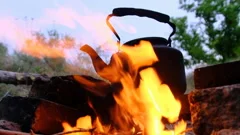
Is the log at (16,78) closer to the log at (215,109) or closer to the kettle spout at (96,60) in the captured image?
the kettle spout at (96,60)

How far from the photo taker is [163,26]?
2.94 metres

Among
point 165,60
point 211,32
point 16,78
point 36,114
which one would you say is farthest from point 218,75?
point 211,32

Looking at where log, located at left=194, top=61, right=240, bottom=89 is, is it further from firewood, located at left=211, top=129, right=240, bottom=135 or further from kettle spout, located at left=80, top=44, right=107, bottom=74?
kettle spout, located at left=80, top=44, right=107, bottom=74

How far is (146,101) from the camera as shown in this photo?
2039 millimetres

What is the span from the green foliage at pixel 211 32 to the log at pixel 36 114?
5.38m

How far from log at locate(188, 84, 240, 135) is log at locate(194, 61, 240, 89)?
0.07 meters

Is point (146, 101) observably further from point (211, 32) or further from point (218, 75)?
point (211, 32)

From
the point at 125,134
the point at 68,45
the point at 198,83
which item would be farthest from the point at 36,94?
the point at 68,45

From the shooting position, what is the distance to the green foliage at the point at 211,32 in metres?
7.64

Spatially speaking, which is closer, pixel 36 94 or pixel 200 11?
pixel 36 94

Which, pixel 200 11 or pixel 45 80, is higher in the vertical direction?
pixel 45 80

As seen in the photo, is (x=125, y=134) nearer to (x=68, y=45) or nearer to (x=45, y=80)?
(x=45, y=80)

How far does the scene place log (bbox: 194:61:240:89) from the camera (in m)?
1.53

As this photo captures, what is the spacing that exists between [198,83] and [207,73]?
0.06 metres
